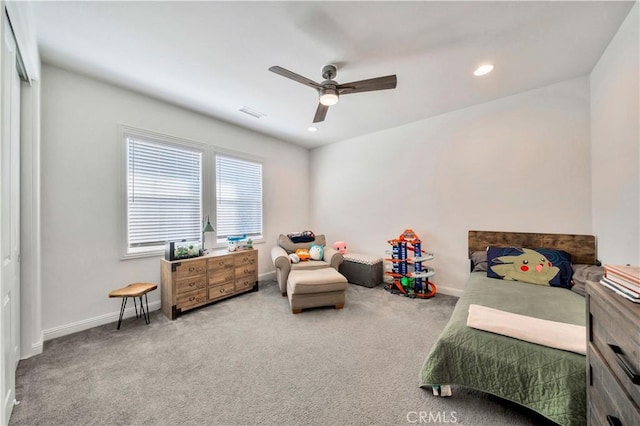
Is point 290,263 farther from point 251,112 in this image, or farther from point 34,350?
point 34,350

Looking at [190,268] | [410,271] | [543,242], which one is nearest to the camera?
[543,242]

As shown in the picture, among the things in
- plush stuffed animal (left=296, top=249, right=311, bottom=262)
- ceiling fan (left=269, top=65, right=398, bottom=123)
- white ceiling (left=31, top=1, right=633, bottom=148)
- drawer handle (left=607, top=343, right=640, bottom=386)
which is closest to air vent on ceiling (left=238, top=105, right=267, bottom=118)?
white ceiling (left=31, top=1, right=633, bottom=148)

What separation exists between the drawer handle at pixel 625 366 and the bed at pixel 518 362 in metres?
0.60

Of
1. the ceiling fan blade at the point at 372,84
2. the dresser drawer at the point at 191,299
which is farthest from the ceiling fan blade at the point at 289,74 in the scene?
the dresser drawer at the point at 191,299

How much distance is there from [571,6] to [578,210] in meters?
2.06

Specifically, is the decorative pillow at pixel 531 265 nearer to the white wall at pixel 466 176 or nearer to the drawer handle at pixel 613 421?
the white wall at pixel 466 176

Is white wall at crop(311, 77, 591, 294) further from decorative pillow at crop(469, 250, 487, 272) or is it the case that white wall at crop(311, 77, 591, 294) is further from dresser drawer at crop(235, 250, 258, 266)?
dresser drawer at crop(235, 250, 258, 266)

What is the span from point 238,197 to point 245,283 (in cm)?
145

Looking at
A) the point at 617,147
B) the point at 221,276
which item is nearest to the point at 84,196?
the point at 221,276

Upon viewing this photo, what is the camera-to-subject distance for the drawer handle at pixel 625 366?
709mm

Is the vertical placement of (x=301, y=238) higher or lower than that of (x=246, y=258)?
higher

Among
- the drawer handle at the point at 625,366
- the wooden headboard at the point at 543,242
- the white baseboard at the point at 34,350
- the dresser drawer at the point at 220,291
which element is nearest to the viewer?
the drawer handle at the point at 625,366

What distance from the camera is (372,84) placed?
2098 millimetres

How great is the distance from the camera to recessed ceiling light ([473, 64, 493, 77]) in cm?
234
